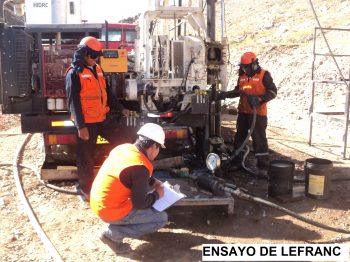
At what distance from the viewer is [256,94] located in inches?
292

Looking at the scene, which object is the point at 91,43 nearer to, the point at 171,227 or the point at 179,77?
the point at 179,77

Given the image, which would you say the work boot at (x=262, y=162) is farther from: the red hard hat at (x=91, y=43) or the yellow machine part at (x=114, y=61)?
the red hard hat at (x=91, y=43)

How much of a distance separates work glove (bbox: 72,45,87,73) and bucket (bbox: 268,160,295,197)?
2672mm

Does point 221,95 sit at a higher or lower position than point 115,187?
higher

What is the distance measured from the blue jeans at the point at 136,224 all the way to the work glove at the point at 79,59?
2064 millimetres

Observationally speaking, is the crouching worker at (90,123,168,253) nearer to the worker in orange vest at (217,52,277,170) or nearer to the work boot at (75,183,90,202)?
the work boot at (75,183,90,202)

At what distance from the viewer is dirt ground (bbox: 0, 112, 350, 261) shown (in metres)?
4.55

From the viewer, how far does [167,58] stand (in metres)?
6.75

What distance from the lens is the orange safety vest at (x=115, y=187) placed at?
4.15 m

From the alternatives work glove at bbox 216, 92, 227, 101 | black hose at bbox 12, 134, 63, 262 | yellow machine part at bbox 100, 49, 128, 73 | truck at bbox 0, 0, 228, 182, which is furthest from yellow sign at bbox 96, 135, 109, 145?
work glove at bbox 216, 92, 227, 101

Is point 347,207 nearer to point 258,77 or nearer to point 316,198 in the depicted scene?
point 316,198

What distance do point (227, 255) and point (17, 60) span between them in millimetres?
3990

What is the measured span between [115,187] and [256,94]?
3.85 m

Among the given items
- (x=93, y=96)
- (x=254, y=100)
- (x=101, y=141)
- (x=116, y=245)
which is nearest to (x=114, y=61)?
(x=93, y=96)
